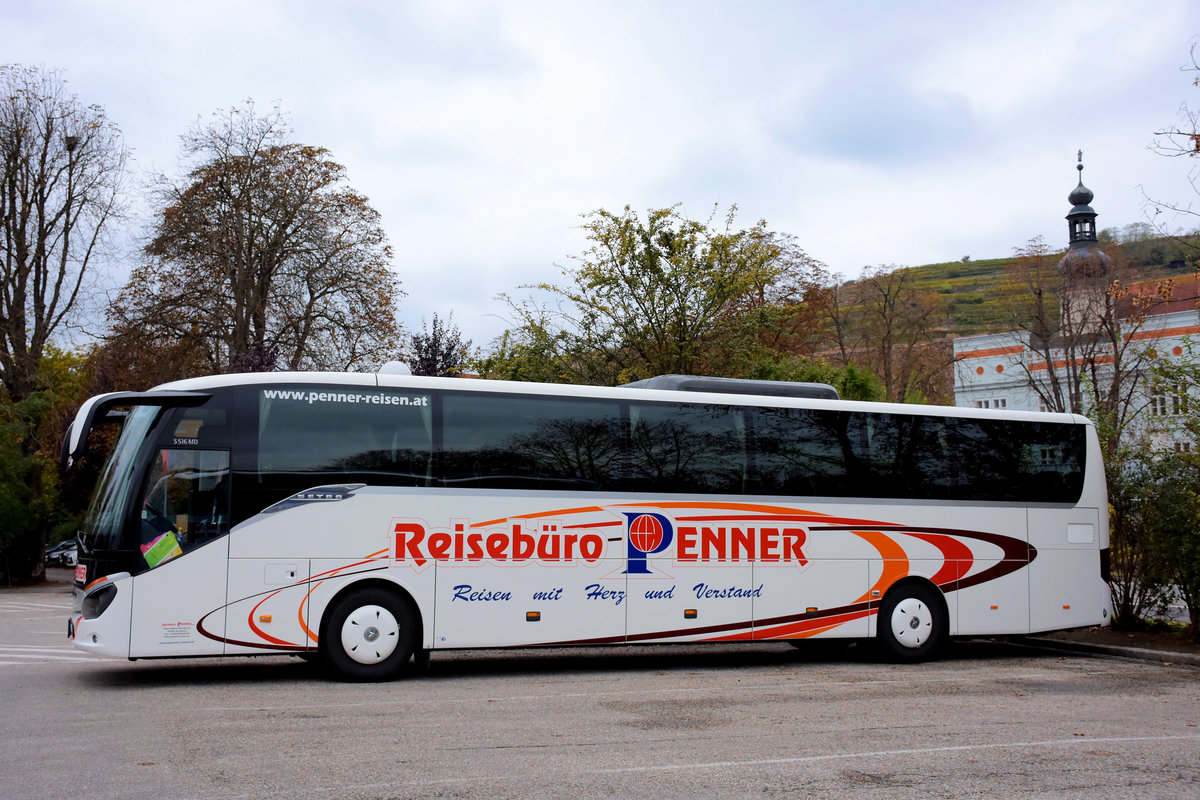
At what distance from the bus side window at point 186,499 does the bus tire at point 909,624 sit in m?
8.14

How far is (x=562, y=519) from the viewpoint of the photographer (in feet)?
40.4

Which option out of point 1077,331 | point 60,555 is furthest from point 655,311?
point 60,555

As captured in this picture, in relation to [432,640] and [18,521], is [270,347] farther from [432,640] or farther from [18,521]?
[432,640]

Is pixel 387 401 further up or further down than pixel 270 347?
further down

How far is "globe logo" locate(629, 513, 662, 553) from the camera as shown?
12.7 metres

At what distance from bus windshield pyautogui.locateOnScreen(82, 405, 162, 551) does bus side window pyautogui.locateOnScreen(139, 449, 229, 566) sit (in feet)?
0.81

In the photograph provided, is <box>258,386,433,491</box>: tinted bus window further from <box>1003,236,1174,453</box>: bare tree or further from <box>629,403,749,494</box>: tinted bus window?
<box>1003,236,1174,453</box>: bare tree

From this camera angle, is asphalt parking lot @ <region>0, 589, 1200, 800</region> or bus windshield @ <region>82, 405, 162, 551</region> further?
bus windshield @ <region>82, 405, 162, 551</region>

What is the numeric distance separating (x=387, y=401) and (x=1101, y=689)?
26.3 feet

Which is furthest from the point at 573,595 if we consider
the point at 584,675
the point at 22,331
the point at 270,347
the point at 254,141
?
the point at 22,331

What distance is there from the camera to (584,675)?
1246cm

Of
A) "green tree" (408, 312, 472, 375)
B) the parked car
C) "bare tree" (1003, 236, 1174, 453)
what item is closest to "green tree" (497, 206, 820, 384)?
"green tree" (408, 312, 472, 375)

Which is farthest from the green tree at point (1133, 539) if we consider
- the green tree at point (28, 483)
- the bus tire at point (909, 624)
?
the green tree at point (28, 483)

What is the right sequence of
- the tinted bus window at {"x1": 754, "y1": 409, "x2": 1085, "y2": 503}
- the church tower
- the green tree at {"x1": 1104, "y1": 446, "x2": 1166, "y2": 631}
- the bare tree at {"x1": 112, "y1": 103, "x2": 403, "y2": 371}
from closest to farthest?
1. the tinted bus window at {"x1": 754, "y1": 409, "x2": 1085, "y2": 503}
2. the green tree at {"x1": 1104, "y1": 446, "x2": 1166, "y2": 631}
3. the bare tree at {"x1": 112, "y1": 103, "x2": 403, "y2": 371}
4. the church tower
